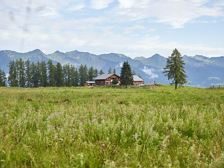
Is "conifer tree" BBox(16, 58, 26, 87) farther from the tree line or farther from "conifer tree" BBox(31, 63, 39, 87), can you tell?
"conifer tree" BBox(31, 63, 39, 87)

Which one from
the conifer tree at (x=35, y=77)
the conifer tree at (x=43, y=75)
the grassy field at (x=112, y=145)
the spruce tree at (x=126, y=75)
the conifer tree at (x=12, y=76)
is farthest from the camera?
the conifer tree at (x=35, y=77)

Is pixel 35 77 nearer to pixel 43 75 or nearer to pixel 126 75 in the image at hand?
pixel 43 75

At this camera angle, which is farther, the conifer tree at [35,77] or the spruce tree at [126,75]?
the conifer tree at [35,77]

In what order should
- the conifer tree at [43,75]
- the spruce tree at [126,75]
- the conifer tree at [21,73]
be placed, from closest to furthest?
the spruce tree at [126,75] < the conifer tree at [43,75] < the conifer tree at [21,73]

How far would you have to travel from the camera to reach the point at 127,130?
8.28 meters

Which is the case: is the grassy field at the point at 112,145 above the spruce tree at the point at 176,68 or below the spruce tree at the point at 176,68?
below

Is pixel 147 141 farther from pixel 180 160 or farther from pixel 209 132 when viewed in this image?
pixel 209 132

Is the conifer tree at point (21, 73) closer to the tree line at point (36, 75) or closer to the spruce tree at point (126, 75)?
the tree line at point (36, 75)

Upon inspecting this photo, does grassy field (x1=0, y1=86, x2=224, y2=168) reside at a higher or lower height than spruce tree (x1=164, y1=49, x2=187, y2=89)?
lower

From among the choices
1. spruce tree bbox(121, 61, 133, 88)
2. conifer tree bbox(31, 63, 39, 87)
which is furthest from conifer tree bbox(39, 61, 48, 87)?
spruce tree bbox(121, 61, 133, 88)

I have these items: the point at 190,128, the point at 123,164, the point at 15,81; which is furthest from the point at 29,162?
the point at 15,81

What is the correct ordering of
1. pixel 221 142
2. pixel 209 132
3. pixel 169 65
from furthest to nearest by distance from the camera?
1. pixel 169 65
2. pixel 209 132
3. pixel 221 142

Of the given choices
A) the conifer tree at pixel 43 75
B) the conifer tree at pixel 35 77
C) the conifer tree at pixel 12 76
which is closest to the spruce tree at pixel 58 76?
the conifer tree at pixel 43 75

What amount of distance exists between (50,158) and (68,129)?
2006mm
